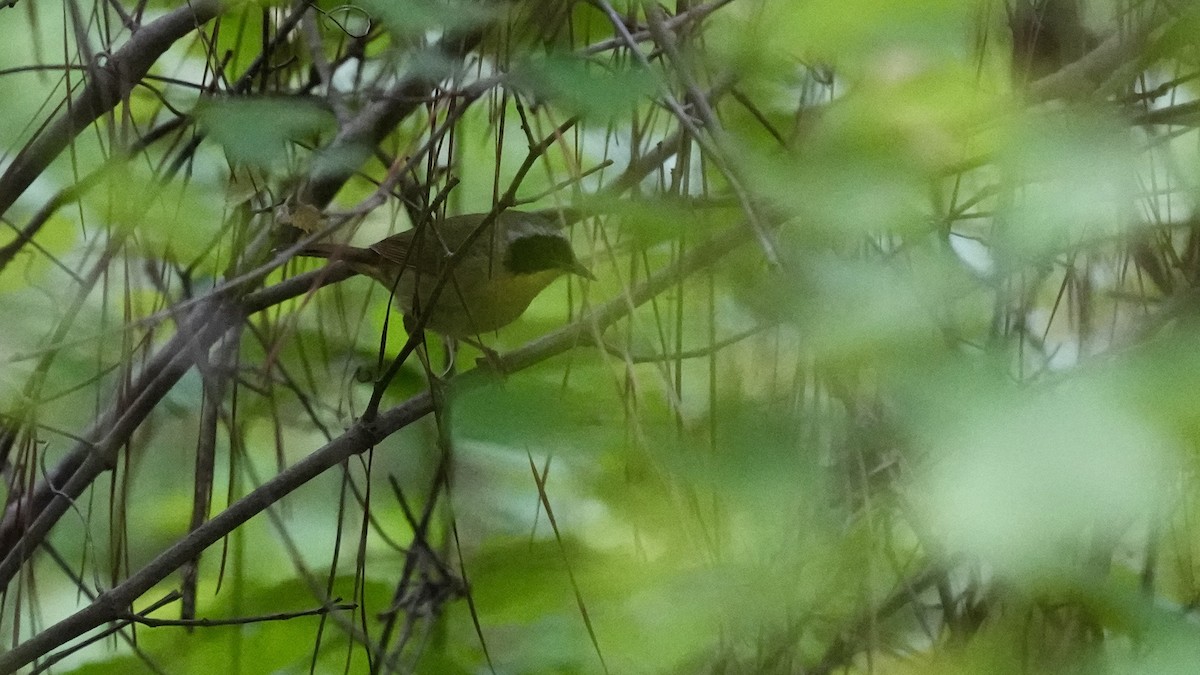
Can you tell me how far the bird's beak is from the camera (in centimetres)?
90

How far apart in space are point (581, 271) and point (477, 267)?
0.53 m

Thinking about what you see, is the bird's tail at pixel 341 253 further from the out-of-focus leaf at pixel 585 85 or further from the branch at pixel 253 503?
the out-of-focus leaf at pixel 585 85

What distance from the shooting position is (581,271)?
0.94 m

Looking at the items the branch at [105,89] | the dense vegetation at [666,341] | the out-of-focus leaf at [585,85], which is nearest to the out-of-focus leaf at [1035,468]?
the dense vegetation at [666,341]

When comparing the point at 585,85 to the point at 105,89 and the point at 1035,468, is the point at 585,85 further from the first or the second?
the point at 105,89

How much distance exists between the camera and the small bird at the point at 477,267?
125 centimetres

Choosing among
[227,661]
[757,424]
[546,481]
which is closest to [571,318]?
[546,481]

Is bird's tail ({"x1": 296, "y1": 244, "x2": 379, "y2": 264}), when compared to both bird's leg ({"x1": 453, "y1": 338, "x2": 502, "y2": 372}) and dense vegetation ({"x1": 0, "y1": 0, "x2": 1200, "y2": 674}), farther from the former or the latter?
bird's leg ({"x1": 453, "y1": 338, "x2": 502, "y2": 372})

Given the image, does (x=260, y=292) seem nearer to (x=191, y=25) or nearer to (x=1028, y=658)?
(x=191, y=25)

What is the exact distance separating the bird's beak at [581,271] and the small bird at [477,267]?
5.0 inches

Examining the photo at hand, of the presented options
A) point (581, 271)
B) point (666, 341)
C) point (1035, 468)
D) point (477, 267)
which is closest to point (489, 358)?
point (581, 271)

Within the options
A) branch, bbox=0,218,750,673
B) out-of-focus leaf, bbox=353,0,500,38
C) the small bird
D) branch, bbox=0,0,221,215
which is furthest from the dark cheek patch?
branch, bbox=0,0,221,215

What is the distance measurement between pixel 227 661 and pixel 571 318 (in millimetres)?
533

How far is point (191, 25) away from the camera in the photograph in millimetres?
1188
